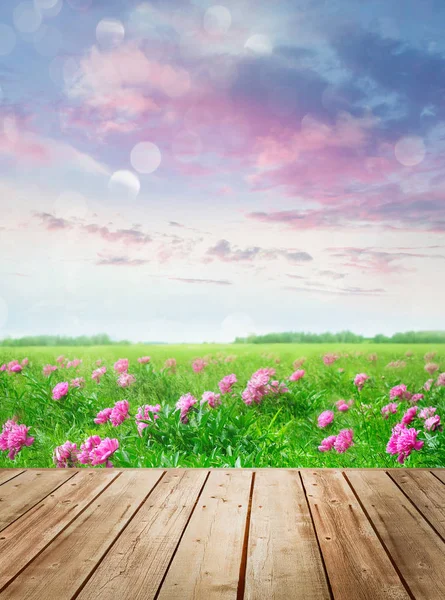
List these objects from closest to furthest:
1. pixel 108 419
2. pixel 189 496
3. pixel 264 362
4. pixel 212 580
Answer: pixel 212 580 → pixel 189 496 → pixel 108 419 → pixel 264 362

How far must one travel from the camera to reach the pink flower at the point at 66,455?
3408mm

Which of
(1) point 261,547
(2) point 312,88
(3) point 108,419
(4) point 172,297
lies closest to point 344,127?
(2) point 312,88

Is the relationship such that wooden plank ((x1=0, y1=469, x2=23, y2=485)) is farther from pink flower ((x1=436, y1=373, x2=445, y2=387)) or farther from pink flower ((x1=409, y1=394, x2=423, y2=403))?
pink flower ((x1=436, y1=373, x2=445, y2=387))

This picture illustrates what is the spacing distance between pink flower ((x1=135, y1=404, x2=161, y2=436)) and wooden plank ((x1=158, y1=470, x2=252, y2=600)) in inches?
33.8

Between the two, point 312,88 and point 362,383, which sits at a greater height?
point 312,88

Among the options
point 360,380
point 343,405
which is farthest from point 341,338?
point 343,405

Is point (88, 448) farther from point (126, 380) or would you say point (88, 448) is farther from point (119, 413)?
point (126, 380)

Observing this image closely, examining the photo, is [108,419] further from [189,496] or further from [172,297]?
[189,496]

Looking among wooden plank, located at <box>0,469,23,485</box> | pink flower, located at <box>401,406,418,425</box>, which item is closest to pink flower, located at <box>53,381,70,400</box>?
wooden plank, located at <box>0,469,23,485</box>

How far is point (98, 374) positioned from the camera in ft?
13.0

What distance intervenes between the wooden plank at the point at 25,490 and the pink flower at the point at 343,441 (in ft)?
4.48

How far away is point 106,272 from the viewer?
3.94 m

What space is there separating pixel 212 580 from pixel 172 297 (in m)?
Answer: 2.43

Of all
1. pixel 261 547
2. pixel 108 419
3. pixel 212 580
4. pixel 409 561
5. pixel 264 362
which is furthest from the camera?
pixel 264 362
